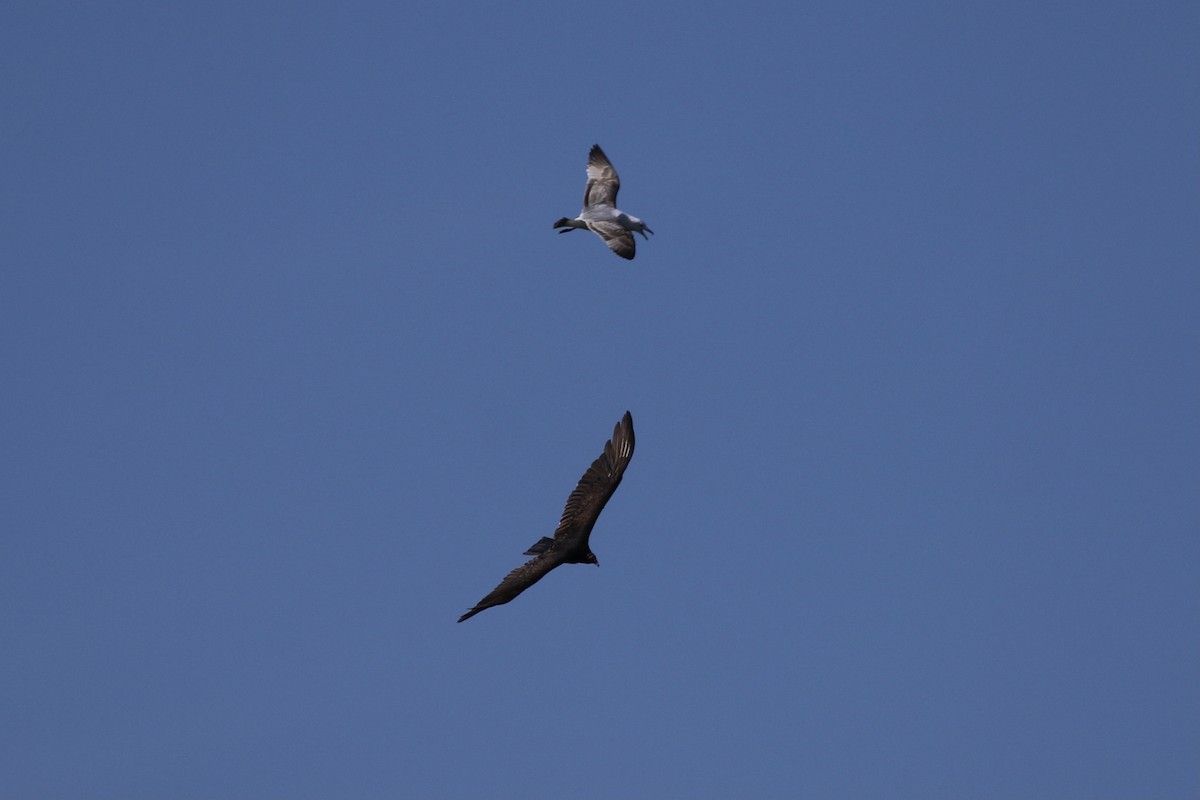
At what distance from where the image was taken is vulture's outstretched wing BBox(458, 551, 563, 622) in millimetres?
39781

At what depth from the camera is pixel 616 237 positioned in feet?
159

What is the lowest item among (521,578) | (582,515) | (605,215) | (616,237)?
(521,578)

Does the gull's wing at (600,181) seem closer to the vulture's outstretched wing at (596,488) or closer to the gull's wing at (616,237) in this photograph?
the gull's wing at (616,237)

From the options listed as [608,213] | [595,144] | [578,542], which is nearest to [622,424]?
[578,542]

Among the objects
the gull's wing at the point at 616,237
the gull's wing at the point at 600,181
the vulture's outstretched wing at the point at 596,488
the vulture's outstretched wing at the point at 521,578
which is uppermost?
the gull's wing at the point at 600,181

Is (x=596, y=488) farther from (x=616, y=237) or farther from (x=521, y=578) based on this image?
(x=616, y=237)

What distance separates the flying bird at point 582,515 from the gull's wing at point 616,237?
7.28 m

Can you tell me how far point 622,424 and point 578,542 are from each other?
9.91 feet

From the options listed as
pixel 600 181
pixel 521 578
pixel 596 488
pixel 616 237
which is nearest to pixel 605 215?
pixel 616 237

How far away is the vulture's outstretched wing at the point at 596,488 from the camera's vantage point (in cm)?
4125

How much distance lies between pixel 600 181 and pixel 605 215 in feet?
12.3

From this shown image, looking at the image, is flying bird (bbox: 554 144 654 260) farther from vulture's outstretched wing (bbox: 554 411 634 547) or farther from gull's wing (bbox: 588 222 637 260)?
→ vulture's outstretched wing (bbox: 554 411 634 547)

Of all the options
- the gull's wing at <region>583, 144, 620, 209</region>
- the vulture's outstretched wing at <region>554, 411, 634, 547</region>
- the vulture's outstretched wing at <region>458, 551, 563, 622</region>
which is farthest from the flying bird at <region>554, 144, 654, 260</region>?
the vulture's outstretched wing at <region>458, 551, 563, 622</region>

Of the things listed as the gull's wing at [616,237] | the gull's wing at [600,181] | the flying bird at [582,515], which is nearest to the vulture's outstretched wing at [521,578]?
the flying bird at [582,515]
